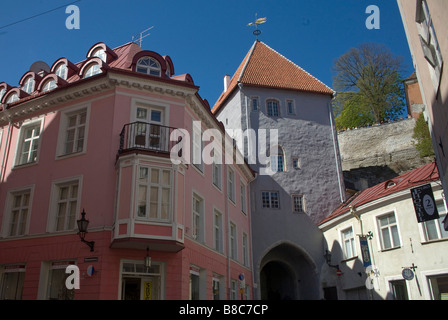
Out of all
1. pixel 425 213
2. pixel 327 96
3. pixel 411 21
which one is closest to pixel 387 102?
pixel 327 96

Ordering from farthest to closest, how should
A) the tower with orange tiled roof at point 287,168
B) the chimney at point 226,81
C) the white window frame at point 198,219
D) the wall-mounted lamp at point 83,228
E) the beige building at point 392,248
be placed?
the chimney at point 226,81 < the tower with orange tiled roof at point 287,168 < the beige building at point 392,248 < the white window frame at point 198,219 < the wall-mounted lamp at point 83,228

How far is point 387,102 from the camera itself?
4897 centimetres

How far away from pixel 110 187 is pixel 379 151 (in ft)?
120

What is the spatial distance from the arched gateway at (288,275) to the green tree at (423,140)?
651 inches

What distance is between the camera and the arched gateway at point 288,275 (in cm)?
2714

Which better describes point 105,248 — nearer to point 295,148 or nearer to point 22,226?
point 22,226

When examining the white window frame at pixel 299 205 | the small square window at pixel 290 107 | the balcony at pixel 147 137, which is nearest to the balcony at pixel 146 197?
the balcony at pixel 147 137

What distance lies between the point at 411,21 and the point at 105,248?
11.8 metres

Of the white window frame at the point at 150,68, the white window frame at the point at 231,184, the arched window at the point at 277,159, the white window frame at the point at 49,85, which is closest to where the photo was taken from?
the white window frame at the point at 150,68

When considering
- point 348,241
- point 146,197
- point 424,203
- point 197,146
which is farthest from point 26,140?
point 348,241

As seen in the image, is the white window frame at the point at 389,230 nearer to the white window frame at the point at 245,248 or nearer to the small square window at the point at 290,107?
the white window frame at the point at 245,248

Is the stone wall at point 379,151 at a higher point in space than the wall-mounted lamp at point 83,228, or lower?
higher

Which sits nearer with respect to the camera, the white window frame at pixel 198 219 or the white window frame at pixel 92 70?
the white window frame at pixel 198 219
